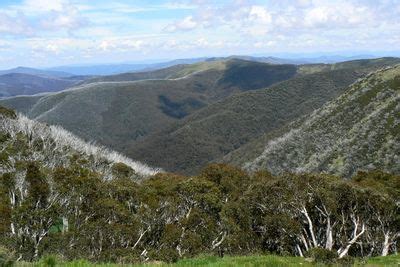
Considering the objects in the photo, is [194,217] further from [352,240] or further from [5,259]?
[5,259]

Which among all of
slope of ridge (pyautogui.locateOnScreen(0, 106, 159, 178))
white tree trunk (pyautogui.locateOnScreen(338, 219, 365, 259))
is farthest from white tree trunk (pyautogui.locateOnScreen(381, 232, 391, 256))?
slope of ridge (pyautogui.locateOnScreen(0, 106, 159, 178))

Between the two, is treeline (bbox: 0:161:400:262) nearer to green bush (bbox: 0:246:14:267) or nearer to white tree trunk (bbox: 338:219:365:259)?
white tree trunk (bbox: 338:219:365:259)

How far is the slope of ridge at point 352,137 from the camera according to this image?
8250 centimetres

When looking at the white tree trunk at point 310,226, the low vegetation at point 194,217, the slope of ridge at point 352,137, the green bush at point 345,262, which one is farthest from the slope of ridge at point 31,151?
the slope of ridge at point 352,137

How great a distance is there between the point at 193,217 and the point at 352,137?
6887 centimetres

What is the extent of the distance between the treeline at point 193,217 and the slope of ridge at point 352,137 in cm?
4040

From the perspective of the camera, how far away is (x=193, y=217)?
34188mm

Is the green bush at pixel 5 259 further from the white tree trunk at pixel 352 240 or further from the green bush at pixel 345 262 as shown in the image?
the white tree trunk at pixel 352 240

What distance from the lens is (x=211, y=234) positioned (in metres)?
34.0

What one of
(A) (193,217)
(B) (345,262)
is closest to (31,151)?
(A) (193,217)

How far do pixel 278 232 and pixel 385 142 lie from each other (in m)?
59.6

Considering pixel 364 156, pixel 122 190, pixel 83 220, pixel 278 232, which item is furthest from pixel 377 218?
pixel 364 156

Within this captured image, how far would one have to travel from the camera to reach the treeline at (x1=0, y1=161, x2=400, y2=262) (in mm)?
30891

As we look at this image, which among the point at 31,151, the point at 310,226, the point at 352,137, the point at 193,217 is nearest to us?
the point at 310,226
